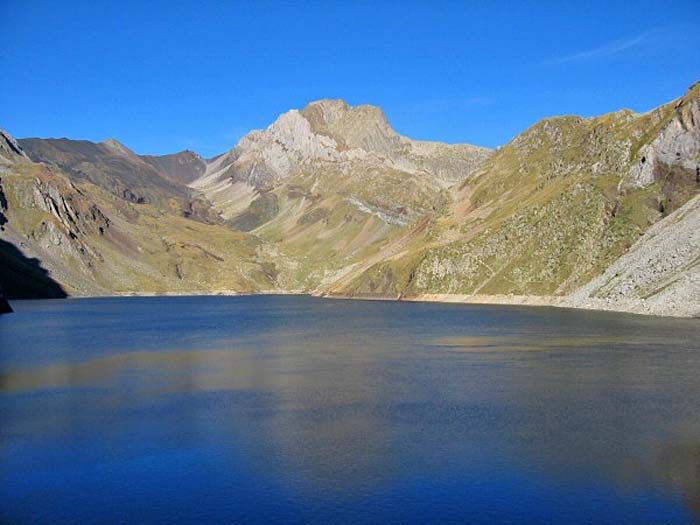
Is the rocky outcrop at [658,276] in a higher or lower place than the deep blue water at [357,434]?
higher

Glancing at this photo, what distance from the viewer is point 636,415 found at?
2168 inches

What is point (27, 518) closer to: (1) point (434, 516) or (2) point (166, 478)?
(2) point (166, 478)

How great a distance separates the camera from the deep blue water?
36.6 m

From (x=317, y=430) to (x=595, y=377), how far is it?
34.2 m

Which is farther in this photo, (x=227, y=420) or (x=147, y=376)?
(x=147, y=376)

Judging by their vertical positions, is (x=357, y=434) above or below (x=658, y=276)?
below

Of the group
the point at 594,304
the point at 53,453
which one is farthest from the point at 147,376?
the point at 594,304

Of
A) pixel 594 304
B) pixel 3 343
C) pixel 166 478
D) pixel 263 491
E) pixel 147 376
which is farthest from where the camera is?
pixel 594 304

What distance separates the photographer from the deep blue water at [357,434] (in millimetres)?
36625

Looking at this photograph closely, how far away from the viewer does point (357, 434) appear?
50.5 m

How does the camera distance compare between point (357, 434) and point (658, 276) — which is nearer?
point (357, 434)

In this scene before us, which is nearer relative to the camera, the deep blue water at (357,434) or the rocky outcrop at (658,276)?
the deep blue water at (357,434)

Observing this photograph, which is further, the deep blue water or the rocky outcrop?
the rocky outcrop

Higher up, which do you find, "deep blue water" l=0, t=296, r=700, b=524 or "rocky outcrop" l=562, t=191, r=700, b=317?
"rocky outcrop" l=562, t=191, r=700, b=317
